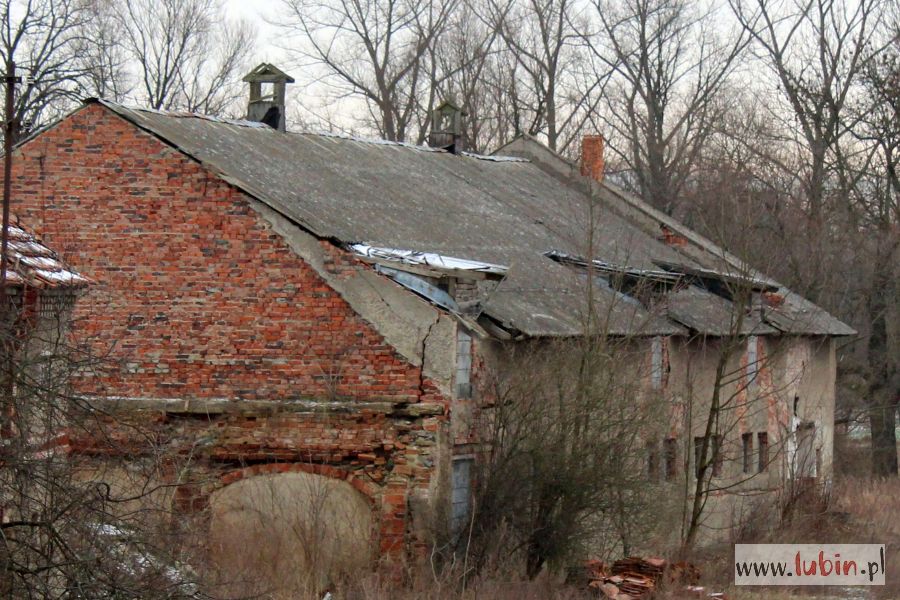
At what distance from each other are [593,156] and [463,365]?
13.6 meters

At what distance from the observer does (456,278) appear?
1463 cm

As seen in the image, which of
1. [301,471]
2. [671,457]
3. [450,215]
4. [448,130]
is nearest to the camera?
[301,471]

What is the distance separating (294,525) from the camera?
46.4 feet

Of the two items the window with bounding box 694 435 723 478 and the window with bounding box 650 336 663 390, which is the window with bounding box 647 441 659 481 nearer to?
the window with bounding box 694 435 723 478

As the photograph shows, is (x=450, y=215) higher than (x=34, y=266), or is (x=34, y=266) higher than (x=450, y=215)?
(x=450, y=215)

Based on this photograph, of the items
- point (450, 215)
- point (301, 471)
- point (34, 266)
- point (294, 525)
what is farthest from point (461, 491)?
point (34, 266)

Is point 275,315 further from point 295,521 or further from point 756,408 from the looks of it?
point 756,408

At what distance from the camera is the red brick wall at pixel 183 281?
14578mm

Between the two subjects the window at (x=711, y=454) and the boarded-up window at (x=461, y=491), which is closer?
the boarded-up window at (x=461, y=491)

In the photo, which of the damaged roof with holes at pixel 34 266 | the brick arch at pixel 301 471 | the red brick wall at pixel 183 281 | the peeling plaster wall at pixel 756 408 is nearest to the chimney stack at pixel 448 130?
the peeling plaster wall at pixel 756 408

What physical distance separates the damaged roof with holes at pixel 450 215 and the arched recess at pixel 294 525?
2.62 m

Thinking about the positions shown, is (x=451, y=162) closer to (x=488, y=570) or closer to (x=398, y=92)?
(x=488, y=570)

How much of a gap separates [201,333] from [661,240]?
12360 millimetres

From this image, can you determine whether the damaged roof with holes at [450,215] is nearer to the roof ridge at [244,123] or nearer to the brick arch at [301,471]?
the roof ridge at [244,123]
